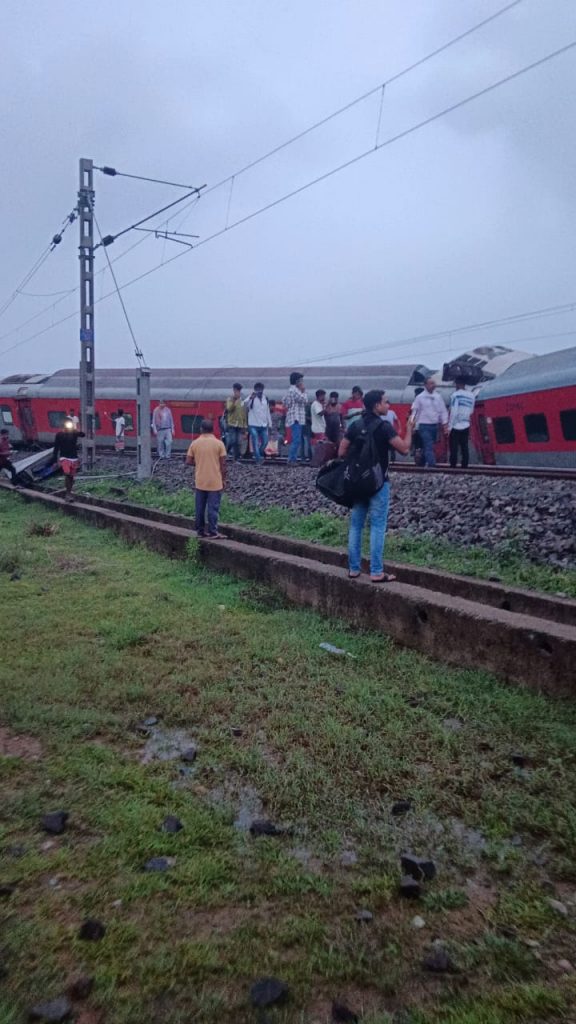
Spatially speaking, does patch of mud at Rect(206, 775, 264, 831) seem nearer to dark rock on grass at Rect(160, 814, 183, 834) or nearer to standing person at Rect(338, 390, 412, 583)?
dark rock on grass at Rect(160, 814, 183, 834)

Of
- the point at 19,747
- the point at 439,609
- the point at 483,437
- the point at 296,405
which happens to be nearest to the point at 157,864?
the point at 19,747

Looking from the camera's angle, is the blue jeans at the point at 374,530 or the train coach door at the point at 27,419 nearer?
the blue jeans at the point at 374,530

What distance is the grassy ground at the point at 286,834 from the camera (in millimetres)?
2070

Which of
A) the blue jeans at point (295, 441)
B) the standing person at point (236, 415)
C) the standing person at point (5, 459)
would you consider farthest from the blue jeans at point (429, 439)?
the standing person at point (5, 459)

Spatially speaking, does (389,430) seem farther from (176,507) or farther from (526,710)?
(176,507)

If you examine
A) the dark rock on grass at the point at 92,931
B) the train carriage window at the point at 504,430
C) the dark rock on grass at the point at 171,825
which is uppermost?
the train carriage window at the point at 504,430

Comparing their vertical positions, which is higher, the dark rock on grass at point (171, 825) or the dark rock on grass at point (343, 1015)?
the dark rock on grass at point (171, 825)

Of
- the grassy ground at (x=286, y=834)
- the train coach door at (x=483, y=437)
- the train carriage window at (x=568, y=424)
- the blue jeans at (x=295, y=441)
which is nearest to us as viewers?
the grassy ground at (x=286, y=834)

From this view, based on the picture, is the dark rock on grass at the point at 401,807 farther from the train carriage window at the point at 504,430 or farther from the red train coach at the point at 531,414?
the train carriage window at the point at 504,430

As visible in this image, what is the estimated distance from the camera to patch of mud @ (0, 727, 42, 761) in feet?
11.5

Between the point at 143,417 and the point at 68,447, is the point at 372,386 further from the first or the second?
the point at 68,447

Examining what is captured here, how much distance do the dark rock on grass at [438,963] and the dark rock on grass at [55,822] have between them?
1476 millimetres

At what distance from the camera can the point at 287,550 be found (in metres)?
8.50

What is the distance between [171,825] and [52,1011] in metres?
0.95
